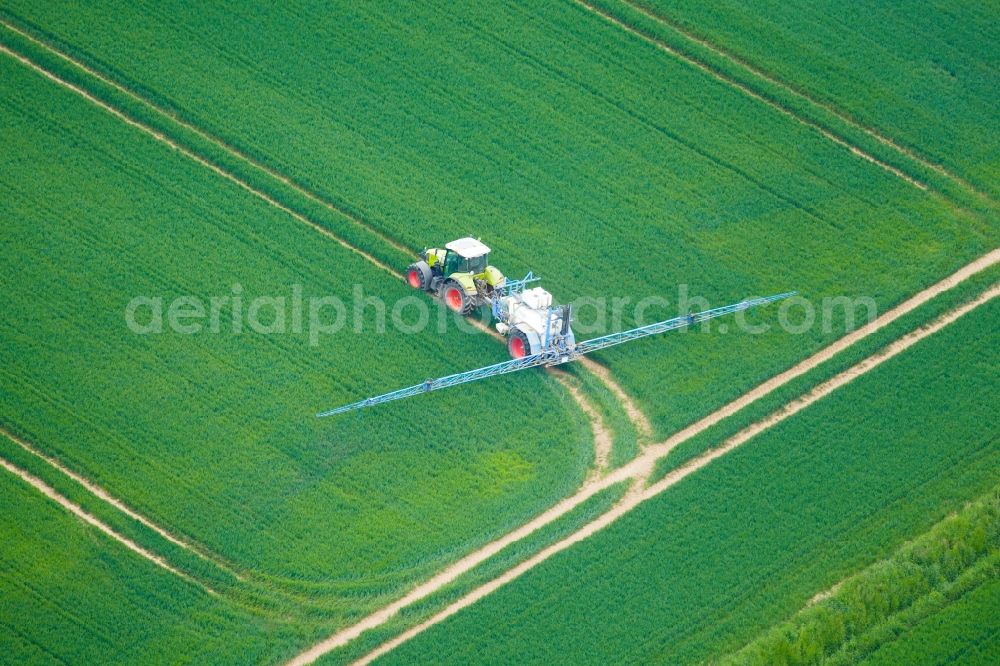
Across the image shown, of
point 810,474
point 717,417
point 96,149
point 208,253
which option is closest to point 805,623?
point 810,474

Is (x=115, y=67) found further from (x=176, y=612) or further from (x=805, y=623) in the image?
(x=805, y=623)

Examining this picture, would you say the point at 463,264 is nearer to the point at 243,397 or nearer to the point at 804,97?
the point at 243,397

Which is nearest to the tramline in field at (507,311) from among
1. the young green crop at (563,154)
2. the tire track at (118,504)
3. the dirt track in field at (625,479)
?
the young green crop at (563,154)

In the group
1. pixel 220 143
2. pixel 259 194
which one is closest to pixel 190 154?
pixel 220 143

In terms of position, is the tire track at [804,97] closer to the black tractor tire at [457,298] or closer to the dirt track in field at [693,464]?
the dirt track in field at [693,464]

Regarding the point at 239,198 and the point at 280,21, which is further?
the point at 280,21
